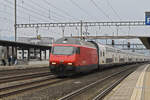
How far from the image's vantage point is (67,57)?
1820 cm

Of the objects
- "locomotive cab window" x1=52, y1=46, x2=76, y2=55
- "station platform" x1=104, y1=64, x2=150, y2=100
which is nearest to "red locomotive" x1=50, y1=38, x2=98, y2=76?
"locomotive cab window" x1=52, y1=46, x2=76, y2=55

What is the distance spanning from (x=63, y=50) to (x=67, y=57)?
75 cm

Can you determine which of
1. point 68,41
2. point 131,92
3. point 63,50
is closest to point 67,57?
point 63,50

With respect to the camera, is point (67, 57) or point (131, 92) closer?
point (131, 92)

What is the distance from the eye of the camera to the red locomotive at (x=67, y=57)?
18062 mm

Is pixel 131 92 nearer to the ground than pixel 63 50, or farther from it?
nearer to the ground

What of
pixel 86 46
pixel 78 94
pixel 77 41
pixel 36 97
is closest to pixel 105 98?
pixel 78 94

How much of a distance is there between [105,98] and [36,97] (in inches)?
110

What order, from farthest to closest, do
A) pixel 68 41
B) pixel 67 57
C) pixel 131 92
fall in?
pixel 68 41 → pixel 67 57 → pixel 131 92

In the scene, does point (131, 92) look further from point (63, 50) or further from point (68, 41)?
point (68, 41)

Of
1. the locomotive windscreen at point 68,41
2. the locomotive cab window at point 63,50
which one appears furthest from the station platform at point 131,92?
the locomotive windscreen at point 68,41

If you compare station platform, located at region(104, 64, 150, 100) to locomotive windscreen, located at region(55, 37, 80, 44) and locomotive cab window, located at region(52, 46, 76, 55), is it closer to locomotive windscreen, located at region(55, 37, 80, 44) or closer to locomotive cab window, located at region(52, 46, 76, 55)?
locomotive cab window, located at region(52, 46, 76, 55)

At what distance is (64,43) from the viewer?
19.1 meters

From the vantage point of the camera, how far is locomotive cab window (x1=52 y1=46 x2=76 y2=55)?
18439 millimetres
